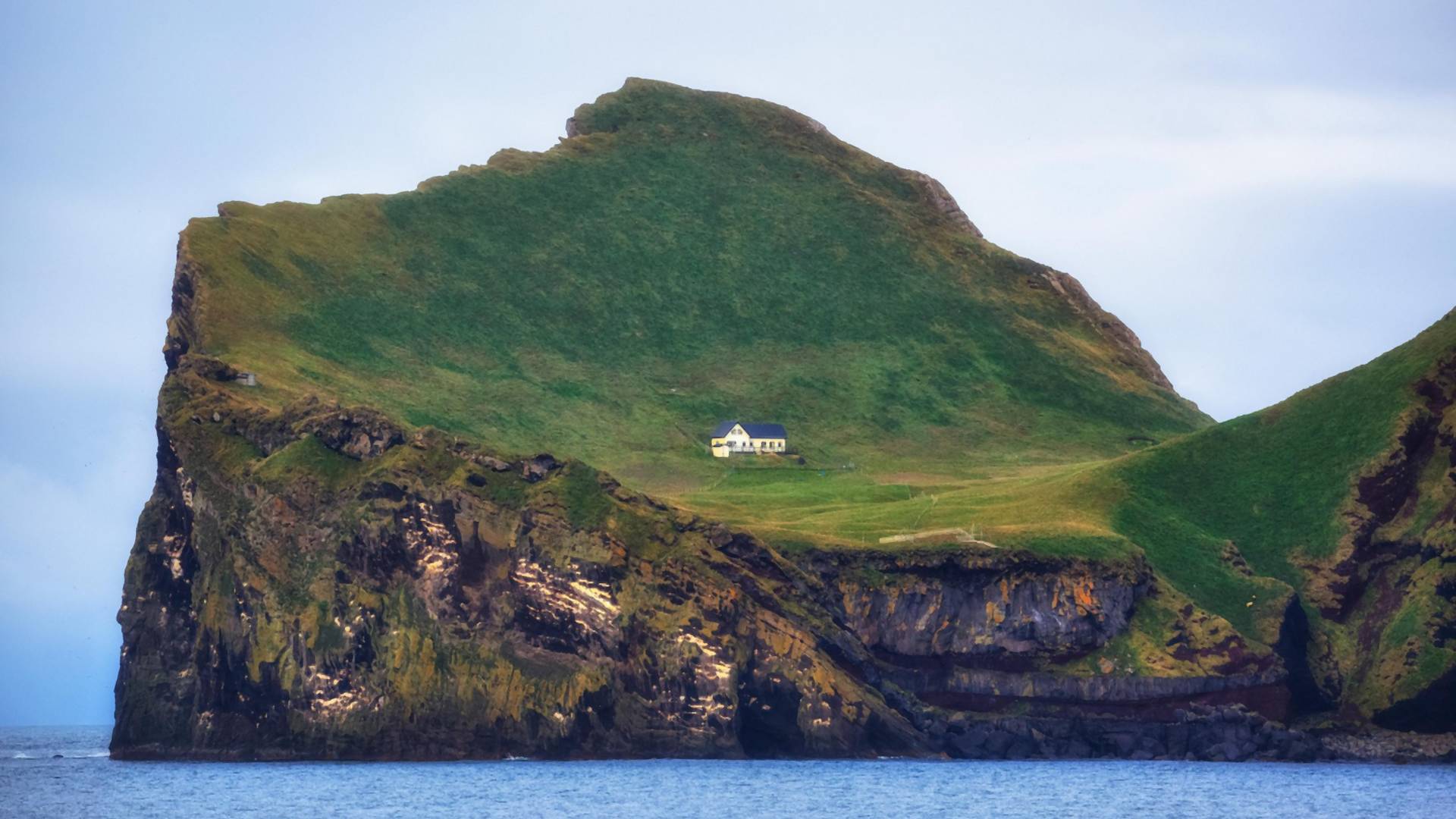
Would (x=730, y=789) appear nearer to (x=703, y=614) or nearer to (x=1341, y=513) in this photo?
(x=703, y=614)

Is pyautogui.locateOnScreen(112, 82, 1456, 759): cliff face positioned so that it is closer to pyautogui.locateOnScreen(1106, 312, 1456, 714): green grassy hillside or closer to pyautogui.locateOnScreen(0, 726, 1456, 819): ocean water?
pyautogui.locateOnScreen(1106, 312, 1456, 714): green grassy hillside

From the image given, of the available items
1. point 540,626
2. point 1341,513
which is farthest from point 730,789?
point 1341,513

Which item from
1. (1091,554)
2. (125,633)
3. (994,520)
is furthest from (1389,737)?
(125,633)

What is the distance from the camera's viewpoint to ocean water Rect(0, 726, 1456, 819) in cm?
9544

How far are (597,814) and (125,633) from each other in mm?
63723

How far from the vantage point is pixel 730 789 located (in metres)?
106

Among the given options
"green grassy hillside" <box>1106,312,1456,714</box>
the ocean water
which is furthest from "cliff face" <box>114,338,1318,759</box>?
"green grassy hillside" <box>1106,312,1456,714</box>

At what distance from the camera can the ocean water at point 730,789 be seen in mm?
95438

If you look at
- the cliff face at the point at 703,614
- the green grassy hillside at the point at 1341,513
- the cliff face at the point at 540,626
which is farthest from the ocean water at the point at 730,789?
the green grassy hillside at the point at 1341,513


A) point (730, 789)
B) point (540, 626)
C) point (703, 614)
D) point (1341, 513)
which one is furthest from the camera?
point (1341, 513)

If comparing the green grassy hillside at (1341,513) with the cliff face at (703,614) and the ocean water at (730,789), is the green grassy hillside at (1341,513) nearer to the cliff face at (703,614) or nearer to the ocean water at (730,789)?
the cliff face at (703,614)

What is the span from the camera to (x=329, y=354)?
188m

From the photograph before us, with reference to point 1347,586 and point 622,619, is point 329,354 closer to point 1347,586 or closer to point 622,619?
point 622,619

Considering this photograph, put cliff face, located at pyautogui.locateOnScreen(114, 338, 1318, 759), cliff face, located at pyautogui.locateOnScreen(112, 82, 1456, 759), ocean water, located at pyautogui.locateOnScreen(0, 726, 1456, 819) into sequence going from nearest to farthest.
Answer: ocean water, located at pyautogui.locateOnScreen(0, 726, 1456, 819)
cliff face, located at pyautogui.locateOnScreen(114, 338, 1318, 759)
cliff face, located at pyautogui.locateOnScreen(112, 82, 1456, 759)
